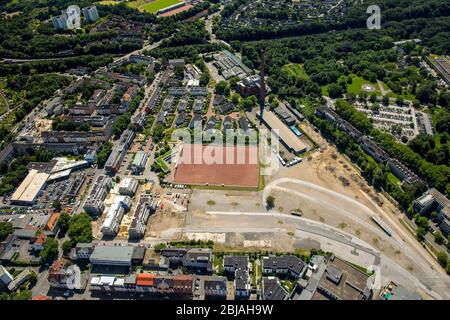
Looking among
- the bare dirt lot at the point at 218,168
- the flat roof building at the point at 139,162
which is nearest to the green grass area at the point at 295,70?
the bare dirt lot at the point at 218,168

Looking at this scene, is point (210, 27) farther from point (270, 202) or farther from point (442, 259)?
point (442, 259)

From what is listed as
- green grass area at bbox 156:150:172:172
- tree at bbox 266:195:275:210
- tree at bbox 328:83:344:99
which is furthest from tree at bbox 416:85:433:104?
green grass area at bbox 156:150:172:172

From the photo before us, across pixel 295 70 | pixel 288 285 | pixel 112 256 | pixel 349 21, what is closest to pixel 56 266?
pixel 112 256

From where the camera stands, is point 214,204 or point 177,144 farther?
point 177,144

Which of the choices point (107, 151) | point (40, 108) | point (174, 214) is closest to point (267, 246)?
point (174, 214)

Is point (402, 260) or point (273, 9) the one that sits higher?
point (273, 9)

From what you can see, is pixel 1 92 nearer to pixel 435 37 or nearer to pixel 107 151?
pixel 107 151

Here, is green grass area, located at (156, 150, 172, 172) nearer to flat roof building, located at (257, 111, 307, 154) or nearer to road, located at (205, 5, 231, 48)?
flat roof building, located at (257, 111, 307, 154)
